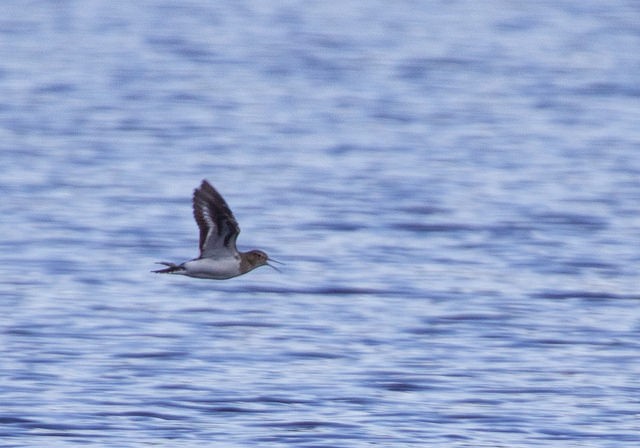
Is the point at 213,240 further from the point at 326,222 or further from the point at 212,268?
the point at 326,222

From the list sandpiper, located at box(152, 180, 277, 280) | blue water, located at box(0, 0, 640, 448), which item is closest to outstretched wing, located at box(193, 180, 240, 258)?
sandpiper, located at box(152, 180, 277, 280)

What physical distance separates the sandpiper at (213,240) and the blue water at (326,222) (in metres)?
1.18

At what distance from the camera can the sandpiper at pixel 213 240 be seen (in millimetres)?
13852

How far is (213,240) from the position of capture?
46.4ft

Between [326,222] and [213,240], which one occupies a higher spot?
[213,240]

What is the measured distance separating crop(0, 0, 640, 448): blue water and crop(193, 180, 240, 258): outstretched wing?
132 centimetres

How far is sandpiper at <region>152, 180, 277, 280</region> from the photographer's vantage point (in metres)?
13.9

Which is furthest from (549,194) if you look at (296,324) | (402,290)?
(296,324)

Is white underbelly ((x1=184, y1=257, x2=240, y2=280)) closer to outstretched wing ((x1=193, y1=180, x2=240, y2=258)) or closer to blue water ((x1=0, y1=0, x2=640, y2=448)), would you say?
outstretched wing ((x1=193, y1=180, x2=240, y2=258))

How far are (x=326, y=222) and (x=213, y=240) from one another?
9090mm

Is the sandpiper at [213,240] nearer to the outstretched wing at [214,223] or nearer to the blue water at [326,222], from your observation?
the outstretched wing at [214,223]

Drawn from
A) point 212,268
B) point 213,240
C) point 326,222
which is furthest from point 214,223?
point 326,222

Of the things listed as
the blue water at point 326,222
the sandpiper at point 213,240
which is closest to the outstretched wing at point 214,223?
the sandpiper at point 213,240

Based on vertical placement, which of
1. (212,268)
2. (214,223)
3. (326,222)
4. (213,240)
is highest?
(214,223)
